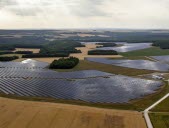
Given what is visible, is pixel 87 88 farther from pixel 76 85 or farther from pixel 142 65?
pixel 142 65

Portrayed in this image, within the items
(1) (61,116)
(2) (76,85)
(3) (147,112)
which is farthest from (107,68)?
(1) (61,116)

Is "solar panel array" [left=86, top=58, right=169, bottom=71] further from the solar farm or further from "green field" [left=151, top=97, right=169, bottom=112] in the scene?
"green field" [left=151, top=97, right=169, bottom=112]

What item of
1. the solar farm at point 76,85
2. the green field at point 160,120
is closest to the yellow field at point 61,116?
the green field at point 160,120

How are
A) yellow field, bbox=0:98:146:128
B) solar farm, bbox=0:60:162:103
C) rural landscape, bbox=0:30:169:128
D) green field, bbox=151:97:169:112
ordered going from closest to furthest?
yellow field, bbox=0:98:146:128 < rural landscape, bbox=0:30:169:128 < green field, bbox=151:97:169:112 < solar farm, bbox=0:60:162:103

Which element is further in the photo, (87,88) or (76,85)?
(76,85)

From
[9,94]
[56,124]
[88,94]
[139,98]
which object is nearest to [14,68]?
[9,94]

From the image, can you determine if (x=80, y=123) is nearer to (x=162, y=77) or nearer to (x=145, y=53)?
(x=162, y=77)

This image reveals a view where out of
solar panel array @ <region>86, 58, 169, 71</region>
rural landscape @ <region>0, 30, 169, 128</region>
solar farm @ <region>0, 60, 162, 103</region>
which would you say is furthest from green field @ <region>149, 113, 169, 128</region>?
solar panel array @ <region>86, 58, 169, 71</region>
